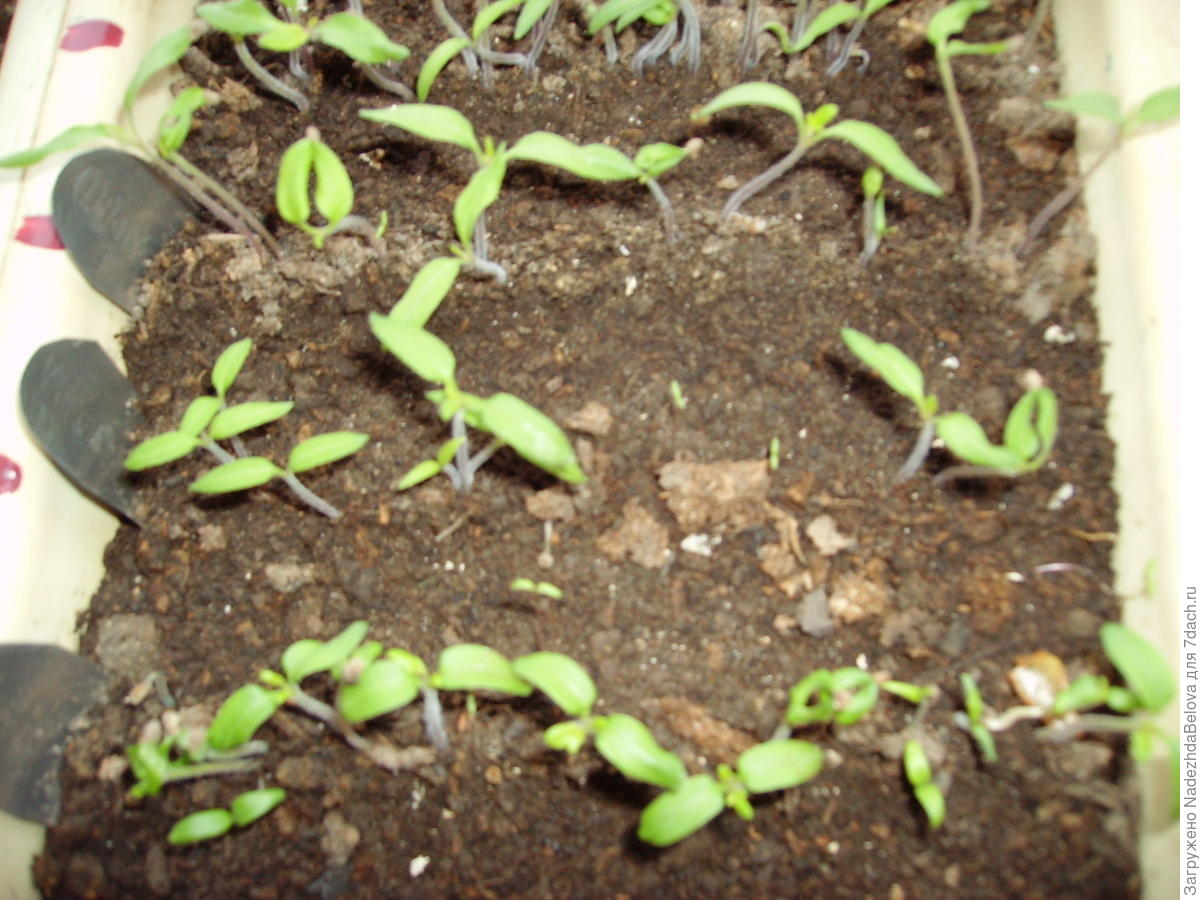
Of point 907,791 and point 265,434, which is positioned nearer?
point 907,791

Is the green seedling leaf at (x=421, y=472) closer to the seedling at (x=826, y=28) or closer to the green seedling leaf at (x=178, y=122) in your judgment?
the green seedling leaf at (x=178, y=122)

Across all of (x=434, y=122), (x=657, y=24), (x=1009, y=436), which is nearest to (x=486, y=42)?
(x=657, y=24)

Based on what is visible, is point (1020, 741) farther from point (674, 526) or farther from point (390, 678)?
point (390, 678)

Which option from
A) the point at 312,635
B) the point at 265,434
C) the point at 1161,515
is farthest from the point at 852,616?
the point at 265,434

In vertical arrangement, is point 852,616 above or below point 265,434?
Answer: below

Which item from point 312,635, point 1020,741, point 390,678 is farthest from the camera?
point 312,635

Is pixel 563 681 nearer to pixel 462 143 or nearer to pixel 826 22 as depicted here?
pixel 462 143

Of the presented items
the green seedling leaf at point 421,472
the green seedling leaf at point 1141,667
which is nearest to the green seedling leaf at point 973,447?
the green seedling leaf at point 1141,667
